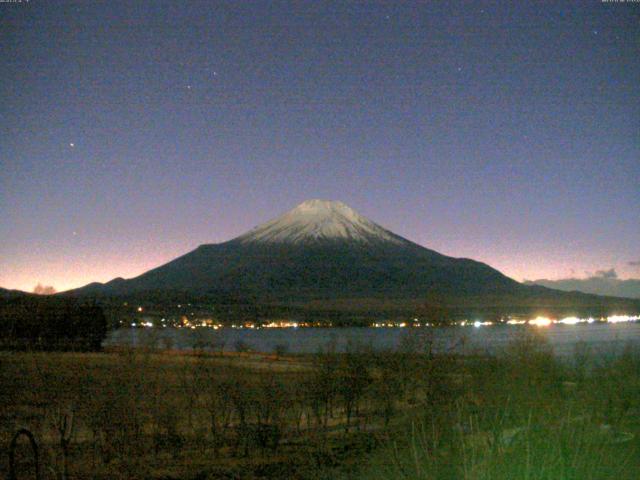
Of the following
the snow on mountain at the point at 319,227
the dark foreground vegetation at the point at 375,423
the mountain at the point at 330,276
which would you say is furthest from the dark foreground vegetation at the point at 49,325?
the snow on mountain at the point at 319,227

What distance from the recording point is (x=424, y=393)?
17.5 meters

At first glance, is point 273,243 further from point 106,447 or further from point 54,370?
point 106,447

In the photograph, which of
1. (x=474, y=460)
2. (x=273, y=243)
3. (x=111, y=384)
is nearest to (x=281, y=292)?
(x=273, y=243)

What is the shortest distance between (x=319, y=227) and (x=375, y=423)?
148 meters

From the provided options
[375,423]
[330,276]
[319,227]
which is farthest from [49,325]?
[319,227]

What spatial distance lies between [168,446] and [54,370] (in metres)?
12.8

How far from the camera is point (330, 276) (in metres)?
139

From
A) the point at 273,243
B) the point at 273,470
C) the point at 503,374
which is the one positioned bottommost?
the point at 273,470

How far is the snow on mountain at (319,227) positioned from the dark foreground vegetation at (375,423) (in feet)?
449

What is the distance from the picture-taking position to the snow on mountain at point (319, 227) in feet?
522

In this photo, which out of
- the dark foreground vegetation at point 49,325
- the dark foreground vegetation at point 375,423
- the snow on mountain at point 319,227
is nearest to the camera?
the dark foreground vegetation at point 375,423

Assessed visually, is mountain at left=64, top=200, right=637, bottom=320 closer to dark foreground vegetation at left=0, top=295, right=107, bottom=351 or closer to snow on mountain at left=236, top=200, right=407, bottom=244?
snow on mountain at left=236, top=200, right=407, bottom=244

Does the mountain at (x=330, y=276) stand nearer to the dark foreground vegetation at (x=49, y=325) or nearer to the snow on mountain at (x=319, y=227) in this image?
the snow on mountain at (x=319, y=227)

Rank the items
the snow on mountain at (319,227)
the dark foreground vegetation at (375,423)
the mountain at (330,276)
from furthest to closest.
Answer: the snow on mountain at (319,227), the mountain at (330,276), the dark foreground vegetation at (375,423)
